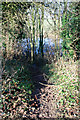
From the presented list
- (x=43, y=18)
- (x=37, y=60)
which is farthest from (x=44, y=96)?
(x=43, y=18)

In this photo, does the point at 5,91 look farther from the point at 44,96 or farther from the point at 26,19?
the point at 26,19

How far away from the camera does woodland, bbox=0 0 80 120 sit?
10.9ft

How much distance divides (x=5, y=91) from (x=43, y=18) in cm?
402

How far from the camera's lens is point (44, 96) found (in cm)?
406

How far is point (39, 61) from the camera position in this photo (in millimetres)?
6434

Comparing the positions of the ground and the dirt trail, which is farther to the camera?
the dirt trail

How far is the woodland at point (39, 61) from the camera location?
10.9 ft


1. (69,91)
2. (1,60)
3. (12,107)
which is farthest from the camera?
(1,60)

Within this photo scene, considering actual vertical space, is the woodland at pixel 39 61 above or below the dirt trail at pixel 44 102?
above

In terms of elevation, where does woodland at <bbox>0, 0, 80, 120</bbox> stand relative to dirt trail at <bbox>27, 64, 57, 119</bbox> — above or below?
above

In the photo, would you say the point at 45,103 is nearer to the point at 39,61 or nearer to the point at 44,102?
the point at 44,102

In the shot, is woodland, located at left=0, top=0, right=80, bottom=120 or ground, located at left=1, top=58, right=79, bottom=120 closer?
ground, located at left=1, top=58, right=79, bottom=120

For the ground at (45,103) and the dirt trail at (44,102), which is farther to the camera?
the dirt trail at (44,102)

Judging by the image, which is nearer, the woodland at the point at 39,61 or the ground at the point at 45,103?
the ground at the point at 45,103
